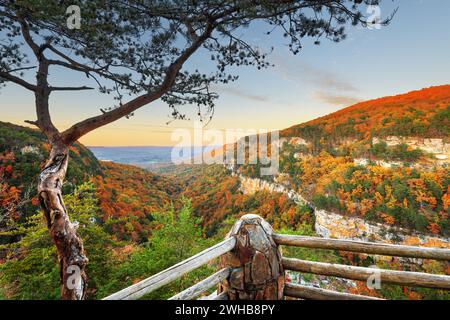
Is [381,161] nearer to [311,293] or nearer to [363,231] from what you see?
[363,231]

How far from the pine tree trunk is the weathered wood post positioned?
1.57 meters

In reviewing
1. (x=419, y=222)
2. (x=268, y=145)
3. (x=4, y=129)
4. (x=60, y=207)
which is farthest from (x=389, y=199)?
(x=4, y=129)

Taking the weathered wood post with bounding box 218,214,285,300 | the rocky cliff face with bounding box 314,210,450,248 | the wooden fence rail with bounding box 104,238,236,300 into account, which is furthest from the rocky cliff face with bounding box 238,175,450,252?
the wooden fence rail with bounding box 104,238,236,300

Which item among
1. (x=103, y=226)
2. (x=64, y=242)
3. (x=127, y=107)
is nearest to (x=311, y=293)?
(x=64, y=242)

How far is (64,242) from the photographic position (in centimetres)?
291

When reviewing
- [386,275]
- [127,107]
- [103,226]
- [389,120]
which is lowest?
[103,226]

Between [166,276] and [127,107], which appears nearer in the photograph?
[166,276]

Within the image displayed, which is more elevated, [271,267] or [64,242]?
[64,242]

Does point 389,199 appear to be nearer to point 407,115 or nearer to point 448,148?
point 448,148

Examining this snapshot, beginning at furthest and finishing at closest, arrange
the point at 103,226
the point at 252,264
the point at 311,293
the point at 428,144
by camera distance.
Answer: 1. the point at 428,144
2. the point at 103,226
3. the point at 311,293
4. the point at 252,264

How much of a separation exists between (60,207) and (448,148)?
185 ft

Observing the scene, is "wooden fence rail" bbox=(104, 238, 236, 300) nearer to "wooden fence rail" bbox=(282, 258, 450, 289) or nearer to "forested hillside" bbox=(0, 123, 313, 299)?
"wooden fence rail" bbox=(282, 258, 450, 289)

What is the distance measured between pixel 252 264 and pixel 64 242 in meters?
2.12
